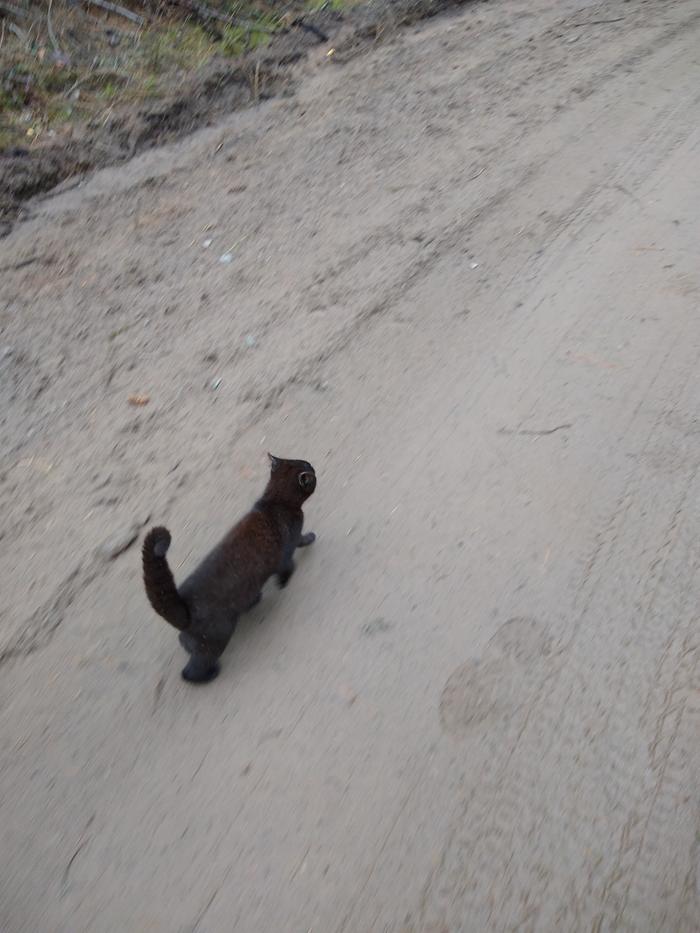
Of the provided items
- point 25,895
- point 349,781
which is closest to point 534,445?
point 349,781

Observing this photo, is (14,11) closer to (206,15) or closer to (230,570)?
(206,15)

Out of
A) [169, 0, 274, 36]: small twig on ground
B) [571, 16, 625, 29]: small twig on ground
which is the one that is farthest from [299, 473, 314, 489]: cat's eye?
[571, 16, 625, 29]: small twig on ground

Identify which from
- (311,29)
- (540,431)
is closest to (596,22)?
(311,29)

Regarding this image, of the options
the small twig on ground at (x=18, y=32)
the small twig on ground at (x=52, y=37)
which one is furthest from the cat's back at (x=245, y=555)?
the small twig on ground at (x=18, y=32)

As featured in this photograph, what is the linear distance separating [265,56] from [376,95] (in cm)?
160

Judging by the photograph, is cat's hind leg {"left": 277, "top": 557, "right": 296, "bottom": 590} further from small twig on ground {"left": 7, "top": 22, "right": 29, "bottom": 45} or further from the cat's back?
small twig on ground {"left": 7, "top": 22, "right": 29, "bottom": 45}

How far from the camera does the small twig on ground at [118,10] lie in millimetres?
8969

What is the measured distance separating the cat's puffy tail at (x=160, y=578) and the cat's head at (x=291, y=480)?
2.54 feet

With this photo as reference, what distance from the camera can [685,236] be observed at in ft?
18.0

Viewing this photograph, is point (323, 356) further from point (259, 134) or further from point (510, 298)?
point (259, 134)

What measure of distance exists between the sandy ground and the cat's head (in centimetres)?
33

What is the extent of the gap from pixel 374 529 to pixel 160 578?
1.22m

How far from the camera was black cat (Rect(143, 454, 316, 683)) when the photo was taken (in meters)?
2.98

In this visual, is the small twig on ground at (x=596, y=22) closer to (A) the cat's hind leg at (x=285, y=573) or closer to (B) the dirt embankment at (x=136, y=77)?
(B) the dirt embankment at (x=136, y=77)
